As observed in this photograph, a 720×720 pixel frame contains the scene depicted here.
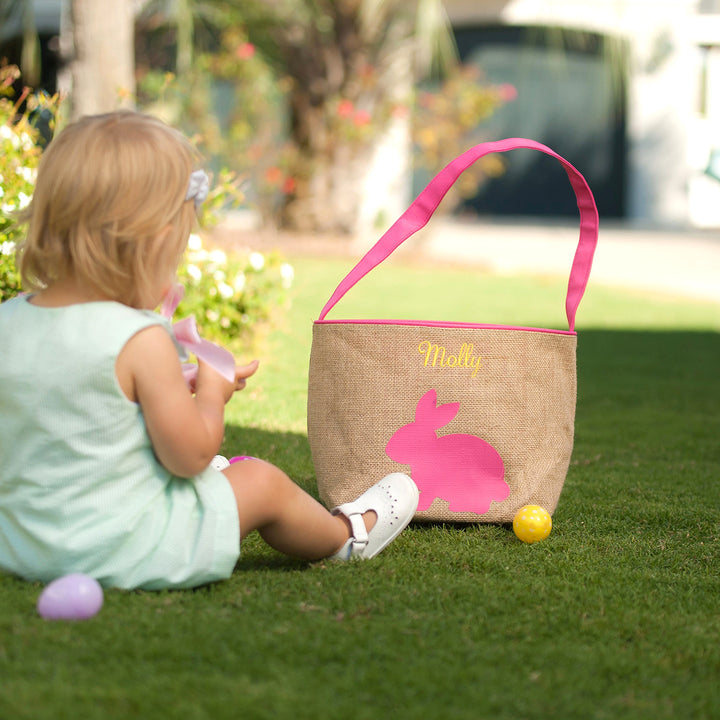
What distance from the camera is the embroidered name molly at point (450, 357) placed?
242 centimetres

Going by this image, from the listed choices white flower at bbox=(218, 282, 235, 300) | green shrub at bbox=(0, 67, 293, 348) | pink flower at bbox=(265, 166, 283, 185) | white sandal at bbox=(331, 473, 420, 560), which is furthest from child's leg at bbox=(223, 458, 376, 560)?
pink flower at bbox=(265, 166, 283, 185)

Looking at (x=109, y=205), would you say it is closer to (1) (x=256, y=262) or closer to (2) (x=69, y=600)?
(2) (x=69, y=600)

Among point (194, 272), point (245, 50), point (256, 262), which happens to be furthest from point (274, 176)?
point (194, 272)

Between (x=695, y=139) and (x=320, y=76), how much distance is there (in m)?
8.12

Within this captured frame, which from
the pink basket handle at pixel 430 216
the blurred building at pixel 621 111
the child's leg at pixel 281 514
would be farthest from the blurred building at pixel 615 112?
the child's leg at pixel 281 514

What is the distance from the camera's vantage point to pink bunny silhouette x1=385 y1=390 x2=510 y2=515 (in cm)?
Result: 243

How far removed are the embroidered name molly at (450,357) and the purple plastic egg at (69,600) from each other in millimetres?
995

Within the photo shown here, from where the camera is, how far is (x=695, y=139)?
15.9m

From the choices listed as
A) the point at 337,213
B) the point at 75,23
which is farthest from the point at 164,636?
the point at 337,213

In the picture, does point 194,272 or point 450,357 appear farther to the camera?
point 194,272

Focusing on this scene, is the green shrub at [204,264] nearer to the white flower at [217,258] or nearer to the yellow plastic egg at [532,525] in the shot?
the white flower at [217,258]

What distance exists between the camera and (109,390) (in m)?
1.77

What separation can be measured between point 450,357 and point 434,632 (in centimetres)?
82

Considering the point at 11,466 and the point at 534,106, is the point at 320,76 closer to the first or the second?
the point at 534,106
